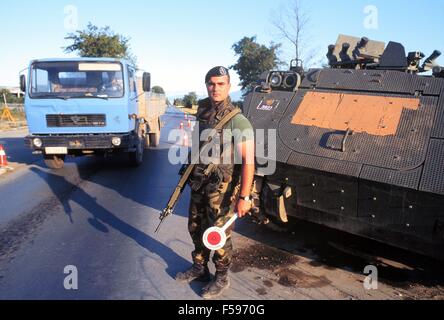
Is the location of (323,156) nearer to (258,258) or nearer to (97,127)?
(258,258)

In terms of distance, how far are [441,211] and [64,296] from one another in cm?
322

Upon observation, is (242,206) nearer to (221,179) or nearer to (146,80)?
(221,179)

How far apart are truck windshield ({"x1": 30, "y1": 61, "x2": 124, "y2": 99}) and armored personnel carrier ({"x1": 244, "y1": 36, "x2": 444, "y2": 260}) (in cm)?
435

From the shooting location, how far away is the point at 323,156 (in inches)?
147

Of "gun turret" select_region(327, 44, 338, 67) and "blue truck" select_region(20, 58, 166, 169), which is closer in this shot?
"gun turret" select_region(327, 44, 338, 67)

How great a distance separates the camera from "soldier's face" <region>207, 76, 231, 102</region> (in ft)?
10.7

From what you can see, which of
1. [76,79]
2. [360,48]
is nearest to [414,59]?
[360,48]

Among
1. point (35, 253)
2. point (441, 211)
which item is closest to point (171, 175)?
point (35, 253)

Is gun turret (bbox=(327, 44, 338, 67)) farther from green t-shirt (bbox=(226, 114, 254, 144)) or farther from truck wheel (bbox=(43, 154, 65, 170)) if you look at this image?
truck wheel (bbox=(43, 154, 65, 170))

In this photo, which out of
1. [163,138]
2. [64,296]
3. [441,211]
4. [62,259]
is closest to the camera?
[441,211]

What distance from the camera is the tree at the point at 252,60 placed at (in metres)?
35.6

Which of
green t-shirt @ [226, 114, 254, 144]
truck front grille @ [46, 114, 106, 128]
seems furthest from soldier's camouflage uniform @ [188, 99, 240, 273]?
truck front grille @ [46, 114, 106, 128]

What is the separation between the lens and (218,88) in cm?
329

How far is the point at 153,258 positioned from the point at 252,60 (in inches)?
1352
